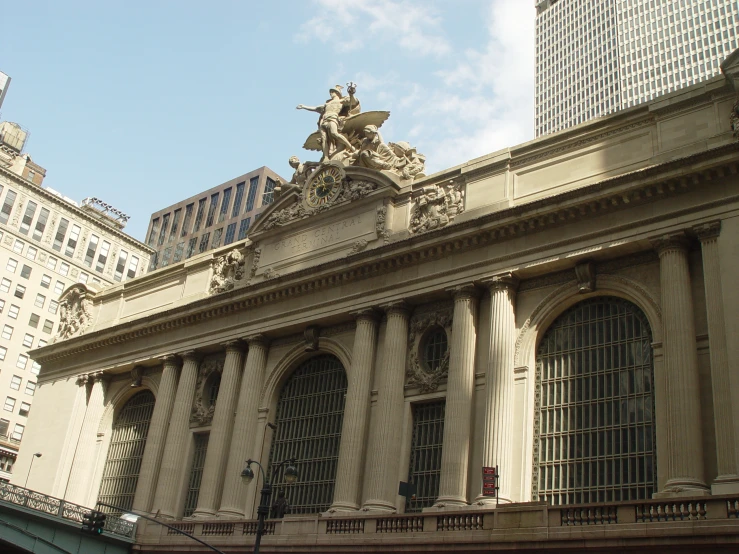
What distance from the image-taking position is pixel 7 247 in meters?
81.6

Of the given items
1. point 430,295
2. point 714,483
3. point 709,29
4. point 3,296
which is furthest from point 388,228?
point 709,29

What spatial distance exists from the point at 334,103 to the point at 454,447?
21.2m

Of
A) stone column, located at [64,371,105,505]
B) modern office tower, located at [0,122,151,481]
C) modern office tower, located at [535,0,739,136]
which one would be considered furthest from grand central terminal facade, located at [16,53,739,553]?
modern office tower, located at [535,0,739,136]

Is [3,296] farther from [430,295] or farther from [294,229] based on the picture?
[430,295]

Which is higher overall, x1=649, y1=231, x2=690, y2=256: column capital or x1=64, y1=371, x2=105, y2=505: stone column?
x1=649, y1=231, x2=690, y2=256: column capital

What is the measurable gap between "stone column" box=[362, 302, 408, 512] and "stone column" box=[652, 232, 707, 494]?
435 inches

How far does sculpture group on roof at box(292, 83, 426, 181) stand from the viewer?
42.3 m

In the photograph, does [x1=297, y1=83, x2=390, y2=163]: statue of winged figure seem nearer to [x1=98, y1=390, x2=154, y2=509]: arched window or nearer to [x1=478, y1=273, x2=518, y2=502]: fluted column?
[x1=478, y1=273, x2=518, y2=502]: fluted column

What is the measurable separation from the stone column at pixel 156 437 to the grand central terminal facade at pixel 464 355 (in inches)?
4.5

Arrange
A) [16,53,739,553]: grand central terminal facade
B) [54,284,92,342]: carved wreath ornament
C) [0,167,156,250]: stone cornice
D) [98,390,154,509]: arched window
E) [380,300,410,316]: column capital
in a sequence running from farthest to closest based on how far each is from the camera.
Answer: [0,167,156,250]: stone cornice, [54,284,92,342]: carved wreath ornament, [98,390,154,509]: arched window, [380,300,410,316]: column capital, [16,53,739,553]: grand central terminal facade

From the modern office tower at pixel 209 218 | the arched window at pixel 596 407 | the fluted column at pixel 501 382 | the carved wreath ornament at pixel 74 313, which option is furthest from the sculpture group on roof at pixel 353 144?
the modern office tower at pixel 209 218

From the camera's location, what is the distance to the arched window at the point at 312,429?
126ft

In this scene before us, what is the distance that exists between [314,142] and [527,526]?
26231mm

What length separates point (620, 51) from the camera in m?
105
